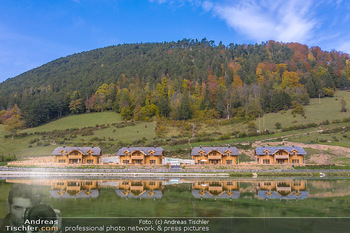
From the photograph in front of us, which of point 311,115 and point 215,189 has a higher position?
point 311,115

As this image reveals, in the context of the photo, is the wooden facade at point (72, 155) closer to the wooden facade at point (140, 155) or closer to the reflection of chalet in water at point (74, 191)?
the wooden facade at point (140, 155)

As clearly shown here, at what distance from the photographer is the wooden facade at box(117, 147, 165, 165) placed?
66.5 meters

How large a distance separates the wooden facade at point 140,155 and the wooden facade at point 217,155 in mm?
8504

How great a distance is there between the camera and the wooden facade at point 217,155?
6625 centimetres

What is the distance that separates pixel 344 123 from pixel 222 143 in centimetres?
4098

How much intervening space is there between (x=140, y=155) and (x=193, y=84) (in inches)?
2958

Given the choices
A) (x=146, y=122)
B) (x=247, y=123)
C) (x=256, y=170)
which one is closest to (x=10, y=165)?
(x=256, y=170)

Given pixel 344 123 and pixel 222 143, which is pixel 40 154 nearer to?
pixel 222 143

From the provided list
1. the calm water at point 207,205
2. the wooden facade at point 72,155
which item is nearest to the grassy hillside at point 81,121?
the wooden facade at point 72,155

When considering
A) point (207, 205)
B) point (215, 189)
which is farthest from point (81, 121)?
point (207, 205)

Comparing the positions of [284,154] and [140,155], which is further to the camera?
[140,155]

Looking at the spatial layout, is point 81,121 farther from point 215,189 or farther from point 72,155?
point 215,189

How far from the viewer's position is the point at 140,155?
6681 centimetres

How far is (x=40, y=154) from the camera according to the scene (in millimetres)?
73062
